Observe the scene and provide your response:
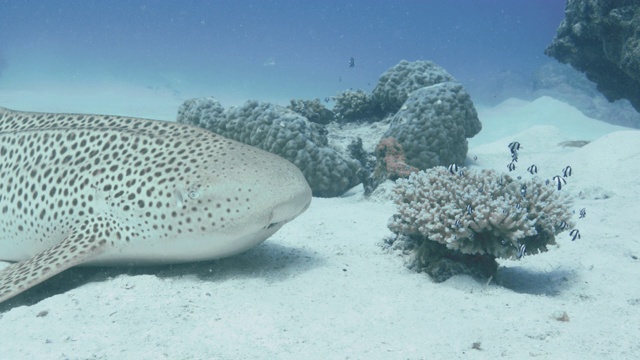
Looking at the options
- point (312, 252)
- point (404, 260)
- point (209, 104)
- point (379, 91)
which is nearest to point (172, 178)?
Result: point (312, 252)

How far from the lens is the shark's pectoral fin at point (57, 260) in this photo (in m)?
3.38

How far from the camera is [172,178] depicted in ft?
12.6

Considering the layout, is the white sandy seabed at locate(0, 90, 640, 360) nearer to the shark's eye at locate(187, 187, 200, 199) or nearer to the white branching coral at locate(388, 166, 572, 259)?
the white branching coral at locate(388, 166, 572, 259)

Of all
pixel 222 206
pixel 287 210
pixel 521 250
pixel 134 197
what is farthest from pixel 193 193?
pixel 521 250

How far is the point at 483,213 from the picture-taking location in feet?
14.2

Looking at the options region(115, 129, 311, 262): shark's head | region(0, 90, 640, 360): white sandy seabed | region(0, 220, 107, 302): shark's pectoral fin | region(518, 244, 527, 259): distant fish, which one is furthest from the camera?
region(518, 244, 527, 259): distant fish

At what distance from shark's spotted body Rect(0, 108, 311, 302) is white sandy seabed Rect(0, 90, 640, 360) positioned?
1.05 feet

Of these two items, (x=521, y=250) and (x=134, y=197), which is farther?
(x=521, y=250)

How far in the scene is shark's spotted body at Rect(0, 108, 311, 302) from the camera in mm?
3623

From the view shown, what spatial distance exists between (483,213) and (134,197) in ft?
11.0

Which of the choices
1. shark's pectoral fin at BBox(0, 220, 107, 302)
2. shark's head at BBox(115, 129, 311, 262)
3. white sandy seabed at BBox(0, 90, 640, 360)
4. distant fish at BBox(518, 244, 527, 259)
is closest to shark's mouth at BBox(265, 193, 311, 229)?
shark's head at BBox(115, 129, 311, 262)

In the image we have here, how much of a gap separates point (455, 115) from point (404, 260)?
6.70 meters

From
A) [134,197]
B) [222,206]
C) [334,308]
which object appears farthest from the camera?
[134,197]

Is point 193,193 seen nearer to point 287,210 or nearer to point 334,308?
point 287,210
